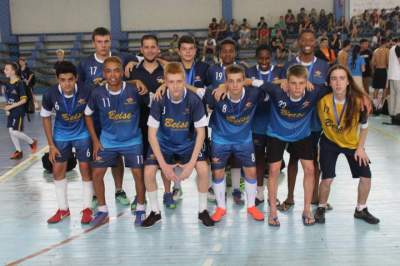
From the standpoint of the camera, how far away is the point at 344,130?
14.2 ft

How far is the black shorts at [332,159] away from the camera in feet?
14.4

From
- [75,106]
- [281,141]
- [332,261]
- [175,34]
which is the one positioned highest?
[175,34]

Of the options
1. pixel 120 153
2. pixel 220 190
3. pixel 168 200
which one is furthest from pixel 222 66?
pixel 168 200

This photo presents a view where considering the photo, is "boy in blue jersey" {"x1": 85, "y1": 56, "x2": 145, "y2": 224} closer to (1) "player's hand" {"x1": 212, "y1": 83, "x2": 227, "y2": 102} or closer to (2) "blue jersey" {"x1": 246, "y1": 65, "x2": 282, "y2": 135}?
(1) "player's hand" {"x1": 212, "y1": 83, "x2": 227, "y2": 102}

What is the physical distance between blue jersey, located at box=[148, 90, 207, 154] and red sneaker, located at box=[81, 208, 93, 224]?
1085 mm

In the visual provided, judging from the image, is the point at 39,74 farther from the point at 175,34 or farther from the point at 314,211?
the point at 314,211

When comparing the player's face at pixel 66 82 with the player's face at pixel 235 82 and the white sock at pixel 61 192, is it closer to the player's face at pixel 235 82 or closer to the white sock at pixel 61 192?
the white sock at pixel 61 192

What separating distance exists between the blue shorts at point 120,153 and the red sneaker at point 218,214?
2.94 ft

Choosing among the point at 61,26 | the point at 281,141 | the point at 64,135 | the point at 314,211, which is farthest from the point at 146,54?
the point at 61,26

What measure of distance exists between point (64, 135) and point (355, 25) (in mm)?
16778

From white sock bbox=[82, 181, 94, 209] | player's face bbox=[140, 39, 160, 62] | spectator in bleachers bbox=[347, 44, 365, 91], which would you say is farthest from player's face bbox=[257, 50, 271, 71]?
spectator in bleachers bbox=[347, 44, 365, 91]

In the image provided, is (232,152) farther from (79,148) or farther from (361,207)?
(79,148)

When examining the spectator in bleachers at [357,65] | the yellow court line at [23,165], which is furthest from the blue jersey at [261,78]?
the spectator in bleachers at [357,65]

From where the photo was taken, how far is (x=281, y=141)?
446 centimetres
